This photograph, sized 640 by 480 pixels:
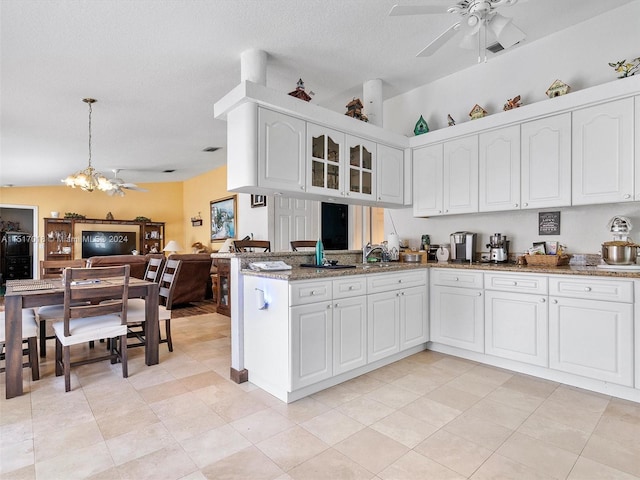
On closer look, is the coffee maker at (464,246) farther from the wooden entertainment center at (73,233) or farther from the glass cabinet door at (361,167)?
the wooden entertainment center at (73,233)

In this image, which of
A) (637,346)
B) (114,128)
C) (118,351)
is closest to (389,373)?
(637,346)

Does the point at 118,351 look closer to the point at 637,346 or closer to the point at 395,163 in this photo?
the point at 395,163

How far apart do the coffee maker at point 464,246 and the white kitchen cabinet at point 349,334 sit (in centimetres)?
139

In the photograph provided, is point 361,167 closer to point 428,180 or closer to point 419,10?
point 428,180

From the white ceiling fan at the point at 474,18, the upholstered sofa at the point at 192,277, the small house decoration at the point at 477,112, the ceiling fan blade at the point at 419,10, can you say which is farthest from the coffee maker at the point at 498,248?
the upholstered sofa at the point at 192,277

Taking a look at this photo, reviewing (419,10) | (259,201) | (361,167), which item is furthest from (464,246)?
(259,201)

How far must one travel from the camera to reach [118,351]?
11.1 ft

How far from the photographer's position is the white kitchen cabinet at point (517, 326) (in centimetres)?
274

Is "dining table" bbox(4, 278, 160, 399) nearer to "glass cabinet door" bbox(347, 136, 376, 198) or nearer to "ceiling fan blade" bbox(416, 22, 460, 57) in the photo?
"glass cabinet door" bbox(347, 136, 376, 198)

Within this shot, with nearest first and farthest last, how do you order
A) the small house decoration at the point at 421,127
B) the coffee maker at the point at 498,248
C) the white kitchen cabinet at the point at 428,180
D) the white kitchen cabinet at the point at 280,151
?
the white kitchen cabinet at the point at 280,151 → the coffee maker at the point at 498,248 → the white kitchen cabinet at the point at 428,180 → the small house decoration at the point at 421,127

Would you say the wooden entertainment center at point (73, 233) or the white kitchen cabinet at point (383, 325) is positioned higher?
the wooden entertainment center at point (73, 233)

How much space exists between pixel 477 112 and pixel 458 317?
2.01 m

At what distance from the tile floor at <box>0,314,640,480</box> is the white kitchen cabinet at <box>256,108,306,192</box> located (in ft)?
5.41

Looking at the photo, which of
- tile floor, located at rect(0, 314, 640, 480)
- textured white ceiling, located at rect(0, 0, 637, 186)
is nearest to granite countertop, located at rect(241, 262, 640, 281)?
tile floor, located at rect(0, 314, 640, 480)
